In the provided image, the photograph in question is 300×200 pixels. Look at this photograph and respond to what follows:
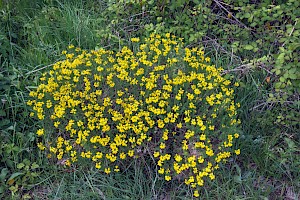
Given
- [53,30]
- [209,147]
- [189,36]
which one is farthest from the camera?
[53,30]

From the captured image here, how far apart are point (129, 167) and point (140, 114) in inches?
17.7

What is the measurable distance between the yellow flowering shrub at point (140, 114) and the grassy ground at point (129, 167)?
12 cm

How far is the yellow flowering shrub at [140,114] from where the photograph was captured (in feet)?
9.16

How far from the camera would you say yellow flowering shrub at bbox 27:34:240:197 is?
2.79 m

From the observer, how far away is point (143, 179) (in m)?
2.98

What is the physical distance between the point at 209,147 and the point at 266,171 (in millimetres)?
597

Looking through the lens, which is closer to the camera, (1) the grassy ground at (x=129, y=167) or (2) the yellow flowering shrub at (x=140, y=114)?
(2) the yellow flowering shrub at (x=140, y=114)

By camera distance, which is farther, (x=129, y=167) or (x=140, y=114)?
(x=129, y=167)

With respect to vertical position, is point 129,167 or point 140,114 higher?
point 140,114

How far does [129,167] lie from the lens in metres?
3.04

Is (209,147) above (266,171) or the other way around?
above

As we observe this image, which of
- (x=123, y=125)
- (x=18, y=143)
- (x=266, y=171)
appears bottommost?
(x=266, y=171)

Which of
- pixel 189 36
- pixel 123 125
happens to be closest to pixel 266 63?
pixel 189 36

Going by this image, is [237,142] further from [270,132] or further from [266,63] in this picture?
[266,63]
